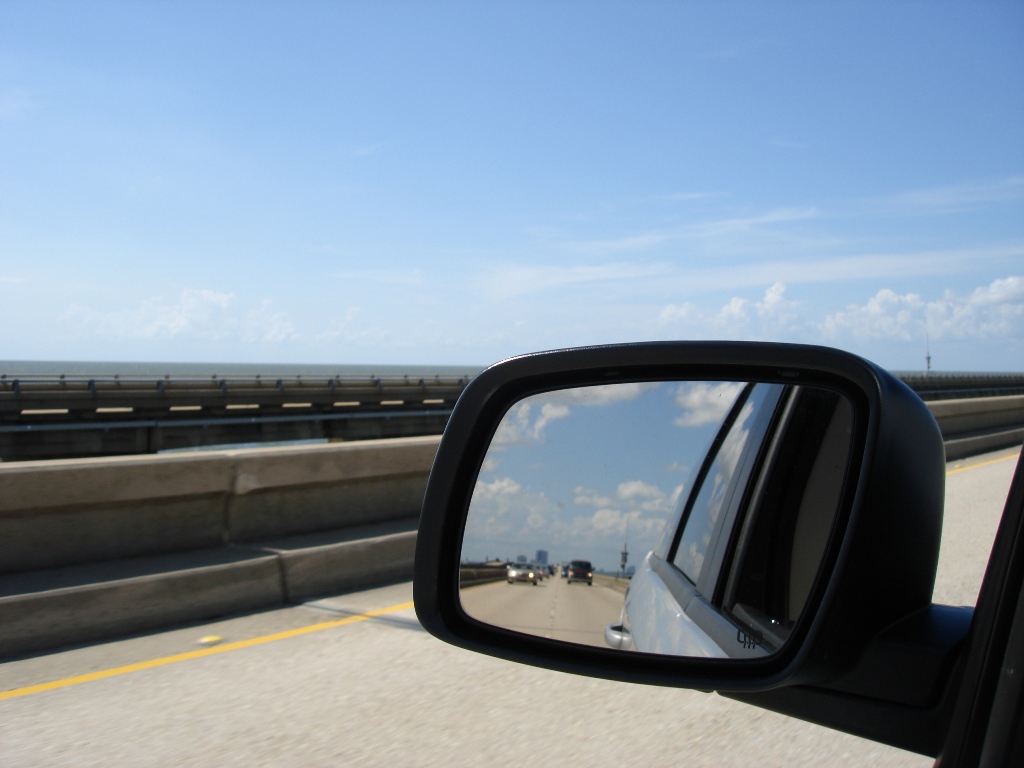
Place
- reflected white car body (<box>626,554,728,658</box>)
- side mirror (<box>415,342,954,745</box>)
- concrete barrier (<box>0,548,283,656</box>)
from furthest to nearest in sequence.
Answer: concrete barrier (<box>0,548,283,656</box>) < reflected white car body (<box>626,554,728,658</box>) < side mirror (<box>415,342,954,745</box>)

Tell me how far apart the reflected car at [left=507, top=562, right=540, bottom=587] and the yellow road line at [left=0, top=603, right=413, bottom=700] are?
3.85 meters

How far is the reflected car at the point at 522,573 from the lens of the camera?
202 centimetres

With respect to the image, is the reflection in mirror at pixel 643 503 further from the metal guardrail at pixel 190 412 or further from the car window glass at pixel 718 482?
the metal guardrail at pixel 190 412

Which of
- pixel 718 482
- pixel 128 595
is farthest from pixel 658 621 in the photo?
pixel 128 595

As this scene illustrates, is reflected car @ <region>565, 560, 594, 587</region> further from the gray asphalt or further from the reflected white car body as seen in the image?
the gray asphalt

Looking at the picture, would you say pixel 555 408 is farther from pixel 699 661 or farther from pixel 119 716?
pixel 119 716

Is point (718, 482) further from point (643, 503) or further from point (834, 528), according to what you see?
point (834, 528)

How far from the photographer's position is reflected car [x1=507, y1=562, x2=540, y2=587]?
6.62ft

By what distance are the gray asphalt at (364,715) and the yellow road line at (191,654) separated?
0.07m

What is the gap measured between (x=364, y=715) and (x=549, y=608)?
2.83 metres

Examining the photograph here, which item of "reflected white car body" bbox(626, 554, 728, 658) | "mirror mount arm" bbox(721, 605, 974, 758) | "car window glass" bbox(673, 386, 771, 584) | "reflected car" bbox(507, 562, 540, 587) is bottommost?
"reflected white car body" bbox(626, 554, 728, 658)

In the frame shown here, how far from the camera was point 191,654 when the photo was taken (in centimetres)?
545

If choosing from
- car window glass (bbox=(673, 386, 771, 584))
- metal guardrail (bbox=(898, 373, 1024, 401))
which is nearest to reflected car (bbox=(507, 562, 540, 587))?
car window glass (bbox=(673, 386, 771, 584))

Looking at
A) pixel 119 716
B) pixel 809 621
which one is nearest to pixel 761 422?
pixel 809 621
